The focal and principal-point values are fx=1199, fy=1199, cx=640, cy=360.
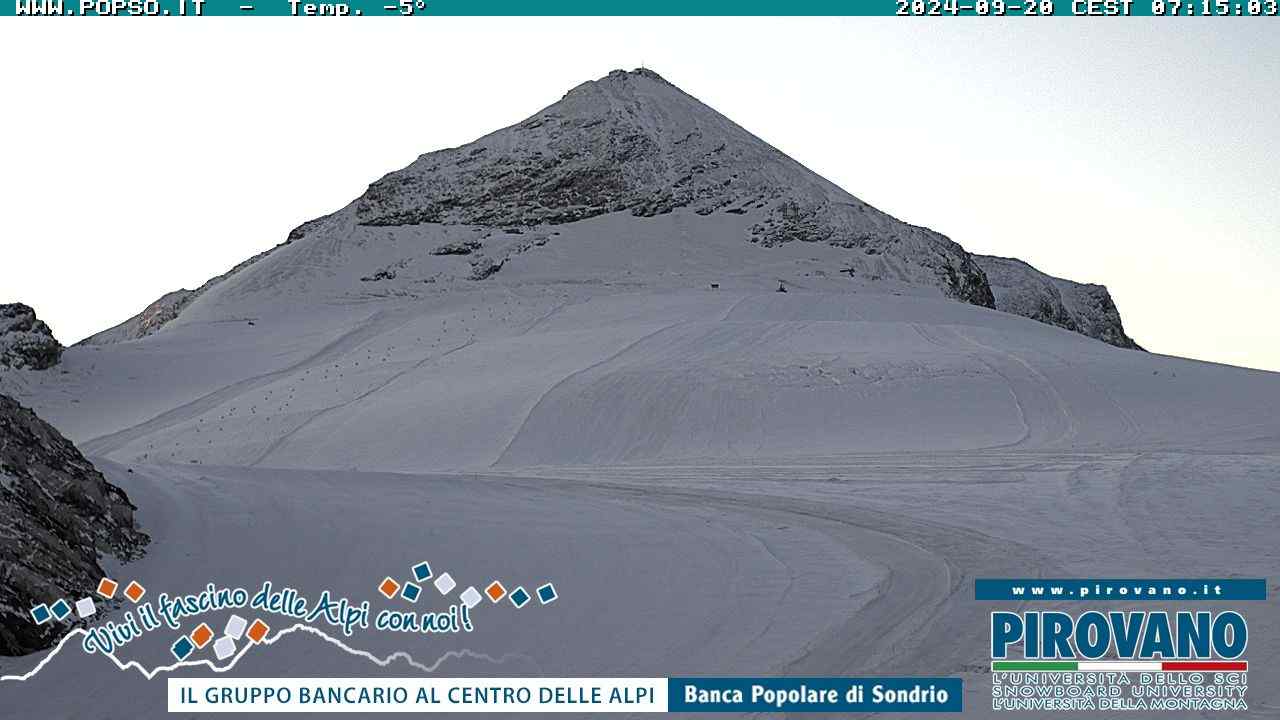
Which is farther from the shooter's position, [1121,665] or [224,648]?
[224,648]

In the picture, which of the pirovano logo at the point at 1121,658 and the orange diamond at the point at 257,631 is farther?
the orange diamond at the point at 257,631

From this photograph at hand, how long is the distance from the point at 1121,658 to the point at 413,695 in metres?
3.93

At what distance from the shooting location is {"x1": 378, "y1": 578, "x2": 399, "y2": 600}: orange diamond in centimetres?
796

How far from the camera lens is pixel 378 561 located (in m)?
8.61

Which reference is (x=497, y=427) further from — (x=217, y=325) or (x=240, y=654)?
(x=217, y=325)

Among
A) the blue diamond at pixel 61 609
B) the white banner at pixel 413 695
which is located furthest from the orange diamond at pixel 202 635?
the blue diamond at pixel 61 609

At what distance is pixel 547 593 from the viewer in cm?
824

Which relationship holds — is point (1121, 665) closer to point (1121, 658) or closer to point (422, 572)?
point (1121, 658)

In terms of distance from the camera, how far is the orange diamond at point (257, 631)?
22.8 ft

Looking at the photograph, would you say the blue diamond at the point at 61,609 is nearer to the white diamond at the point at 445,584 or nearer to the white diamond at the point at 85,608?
the white diamond at the point at 85,608

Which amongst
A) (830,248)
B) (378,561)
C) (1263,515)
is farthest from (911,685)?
(830,248)

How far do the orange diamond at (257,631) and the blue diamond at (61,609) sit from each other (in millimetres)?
973

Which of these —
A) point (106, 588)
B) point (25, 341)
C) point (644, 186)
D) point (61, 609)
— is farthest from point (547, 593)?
point (644, 186)

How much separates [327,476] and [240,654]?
5.59 m
